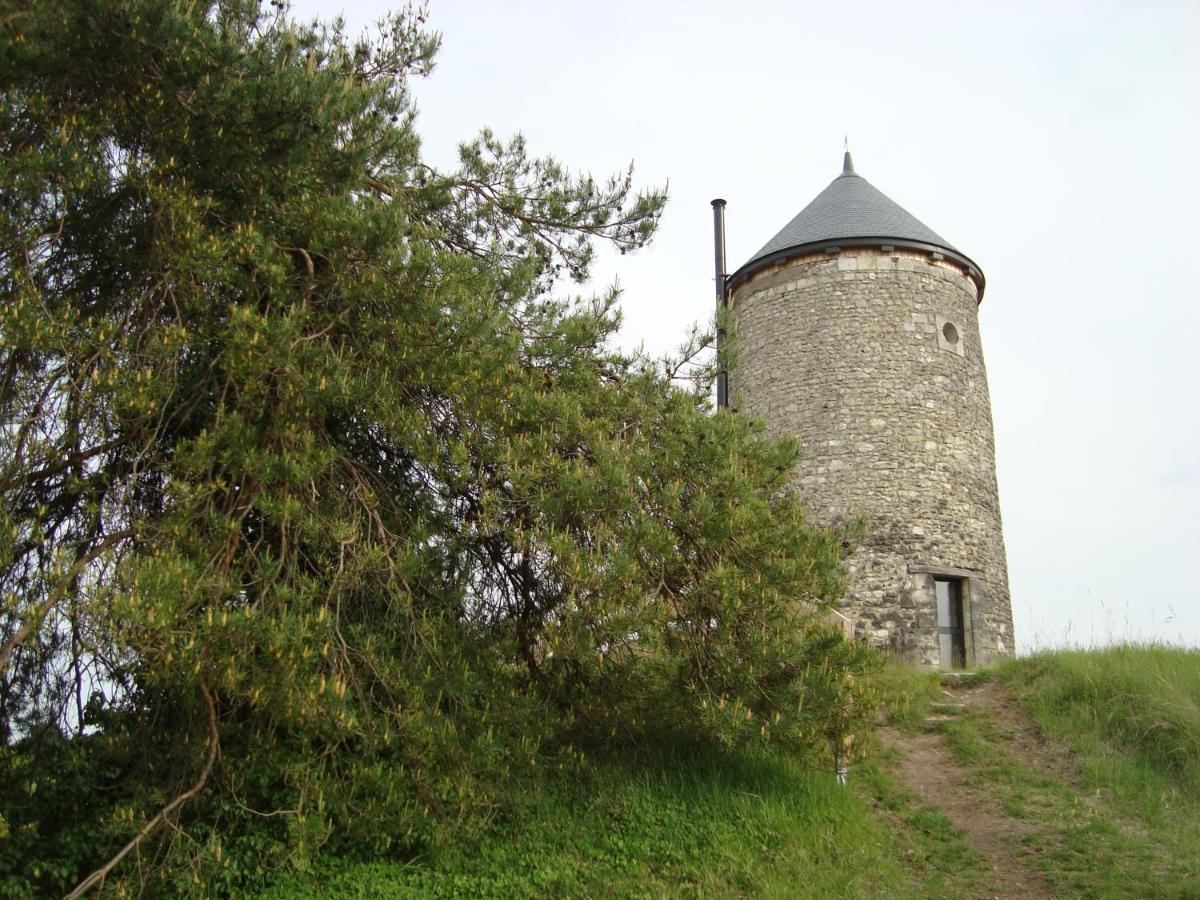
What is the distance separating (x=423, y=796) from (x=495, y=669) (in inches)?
35.8

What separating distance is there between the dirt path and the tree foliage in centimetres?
164

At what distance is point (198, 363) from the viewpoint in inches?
235

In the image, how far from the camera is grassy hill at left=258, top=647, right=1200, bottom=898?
6.12 m

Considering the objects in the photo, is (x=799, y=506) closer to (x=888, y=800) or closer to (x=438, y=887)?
(x=888, y=800)

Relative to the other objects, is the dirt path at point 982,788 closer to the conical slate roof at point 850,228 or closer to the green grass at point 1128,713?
the green grass at point 1128,713

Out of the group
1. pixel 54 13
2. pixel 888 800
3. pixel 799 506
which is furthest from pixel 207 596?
pixel 888 800

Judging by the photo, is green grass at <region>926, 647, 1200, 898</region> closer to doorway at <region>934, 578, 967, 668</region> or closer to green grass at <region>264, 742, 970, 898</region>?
green grass at <region>264, 742, 970, 898</region>

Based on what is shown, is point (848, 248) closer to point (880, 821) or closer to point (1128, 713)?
point (1128, 713)

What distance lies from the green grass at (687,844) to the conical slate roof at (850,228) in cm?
832

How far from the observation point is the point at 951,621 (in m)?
13.0

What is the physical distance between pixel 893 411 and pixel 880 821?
22.3 ft

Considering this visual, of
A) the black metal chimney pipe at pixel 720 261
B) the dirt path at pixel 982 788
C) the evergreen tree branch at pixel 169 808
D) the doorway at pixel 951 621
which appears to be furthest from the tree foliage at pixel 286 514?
the black metal chimney pipe at pixel 720 261

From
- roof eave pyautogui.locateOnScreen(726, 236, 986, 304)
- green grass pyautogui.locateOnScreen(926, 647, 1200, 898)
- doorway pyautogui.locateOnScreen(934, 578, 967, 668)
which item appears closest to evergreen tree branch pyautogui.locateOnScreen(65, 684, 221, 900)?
green grass pyautogui.locateOnScreen(926, 647, 1200, 898)

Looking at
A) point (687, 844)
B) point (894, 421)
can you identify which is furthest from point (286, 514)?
point (894, 421)
